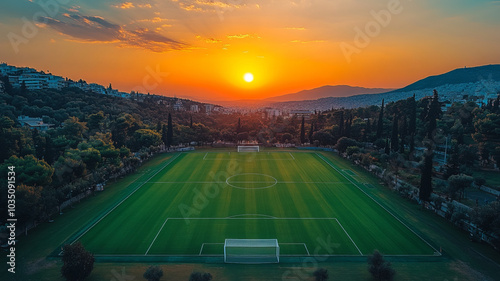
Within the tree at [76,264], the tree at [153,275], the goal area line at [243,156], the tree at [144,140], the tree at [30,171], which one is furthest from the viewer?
the tree at [144,140]

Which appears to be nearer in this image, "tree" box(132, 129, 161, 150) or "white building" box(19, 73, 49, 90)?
"tree" box(132, 129, 161, 150)

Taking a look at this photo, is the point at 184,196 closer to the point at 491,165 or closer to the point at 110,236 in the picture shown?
the point at 110,236

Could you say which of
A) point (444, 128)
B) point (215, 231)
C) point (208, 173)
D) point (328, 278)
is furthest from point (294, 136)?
point (328, 278)

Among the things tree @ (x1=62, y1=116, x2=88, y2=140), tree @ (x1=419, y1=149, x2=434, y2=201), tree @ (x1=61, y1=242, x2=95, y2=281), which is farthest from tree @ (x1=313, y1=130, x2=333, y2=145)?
tree @ (x1=61, y1=242, x2=95, y2=281)

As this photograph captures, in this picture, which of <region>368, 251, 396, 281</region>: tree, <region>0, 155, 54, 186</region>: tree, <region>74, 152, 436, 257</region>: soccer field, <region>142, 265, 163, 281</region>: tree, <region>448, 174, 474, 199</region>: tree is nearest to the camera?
<region>142, 265, 163, 281</region>: tree

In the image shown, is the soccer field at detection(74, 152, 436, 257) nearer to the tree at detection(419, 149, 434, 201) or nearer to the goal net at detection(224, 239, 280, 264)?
the goal net at detection(224, 239, 280, 264)

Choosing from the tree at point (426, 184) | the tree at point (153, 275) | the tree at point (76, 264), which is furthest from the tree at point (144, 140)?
the tree at point (426, 184)

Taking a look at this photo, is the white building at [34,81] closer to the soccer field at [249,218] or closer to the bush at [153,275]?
the soccer field at [249,218]
